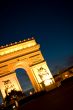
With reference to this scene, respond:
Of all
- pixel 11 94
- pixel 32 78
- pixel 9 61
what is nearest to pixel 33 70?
pixel 32 78

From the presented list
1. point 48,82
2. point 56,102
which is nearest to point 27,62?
point 48,82

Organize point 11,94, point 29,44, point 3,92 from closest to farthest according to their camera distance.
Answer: point 11,94, point 3,92, point 29,44

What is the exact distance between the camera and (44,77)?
25.9 metres

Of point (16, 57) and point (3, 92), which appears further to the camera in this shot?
point (16, 57)

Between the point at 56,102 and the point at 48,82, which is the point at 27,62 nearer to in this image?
the point at 48,82

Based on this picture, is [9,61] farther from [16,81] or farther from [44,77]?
[44,77]

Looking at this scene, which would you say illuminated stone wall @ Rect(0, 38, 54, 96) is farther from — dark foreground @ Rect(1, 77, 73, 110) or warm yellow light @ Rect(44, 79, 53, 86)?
dark foreground @ Rect(1, 77, 73, 110)

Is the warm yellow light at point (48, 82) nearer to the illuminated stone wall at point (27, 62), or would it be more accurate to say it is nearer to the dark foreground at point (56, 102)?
the illuminated stone wall at point (27, 62)

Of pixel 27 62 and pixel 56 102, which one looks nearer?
pixel 56 102

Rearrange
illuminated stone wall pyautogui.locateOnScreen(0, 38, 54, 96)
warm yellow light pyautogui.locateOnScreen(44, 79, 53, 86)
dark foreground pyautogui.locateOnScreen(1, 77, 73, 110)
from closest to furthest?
dark foreground pyautogui.locateOnScreen(1, 77, 73, 110) < warm yellow light pyautogui.locateOnScreen(44, 79, 53, 86) < illuminated stone wall pyautogui.locateOnScreen(0, 38, 54, 96)

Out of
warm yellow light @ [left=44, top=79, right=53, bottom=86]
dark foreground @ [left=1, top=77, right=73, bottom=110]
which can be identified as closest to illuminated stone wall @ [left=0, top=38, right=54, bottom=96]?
warm yellow light @ [left=44, top=79, right=53, bottom=86]

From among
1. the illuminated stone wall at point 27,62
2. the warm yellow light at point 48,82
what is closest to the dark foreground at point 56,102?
the warm yellow light at point 48,82

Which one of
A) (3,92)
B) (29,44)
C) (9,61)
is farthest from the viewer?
(29,44)

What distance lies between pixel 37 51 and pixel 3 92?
21.2 ft
